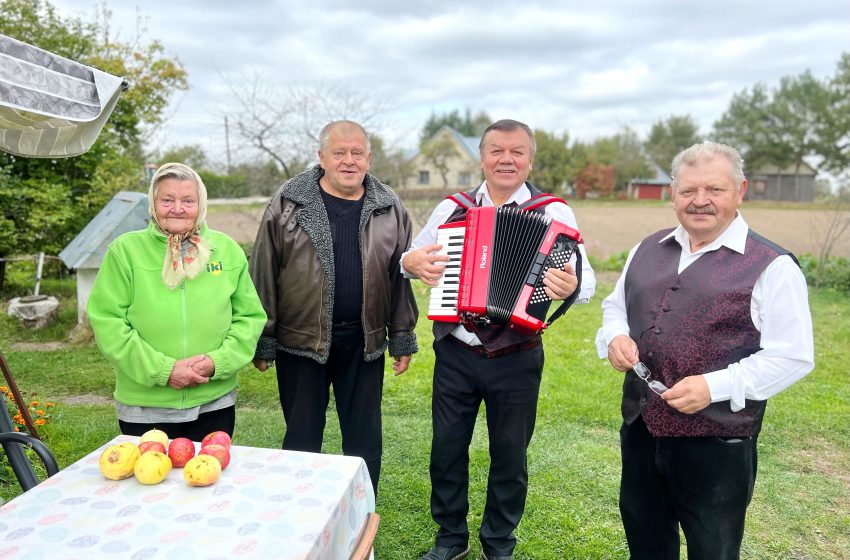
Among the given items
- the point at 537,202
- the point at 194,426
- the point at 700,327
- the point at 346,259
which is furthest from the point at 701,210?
the point at 194,426

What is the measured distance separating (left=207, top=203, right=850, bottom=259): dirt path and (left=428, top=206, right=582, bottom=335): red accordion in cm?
894

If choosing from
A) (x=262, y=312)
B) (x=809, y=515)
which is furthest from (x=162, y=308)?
(x=809, y=515)

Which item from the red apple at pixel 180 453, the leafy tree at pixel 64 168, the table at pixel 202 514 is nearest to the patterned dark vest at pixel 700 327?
the table at pixel 202 514

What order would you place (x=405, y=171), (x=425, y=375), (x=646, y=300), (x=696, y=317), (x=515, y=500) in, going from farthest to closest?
(x=405, y=171) < (x=425, y=375) < (x=515, y=500) < (x=646, y=300) < (x=696, y=317)

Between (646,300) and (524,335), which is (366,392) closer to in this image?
(524,335)

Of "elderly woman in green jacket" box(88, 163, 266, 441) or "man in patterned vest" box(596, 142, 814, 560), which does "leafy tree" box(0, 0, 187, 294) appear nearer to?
"elderly woman in green jacket" box(88, 163, 266, 441)

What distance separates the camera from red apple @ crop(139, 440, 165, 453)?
197 centimetres

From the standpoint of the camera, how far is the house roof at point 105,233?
667 centimetres

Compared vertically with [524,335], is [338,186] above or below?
above

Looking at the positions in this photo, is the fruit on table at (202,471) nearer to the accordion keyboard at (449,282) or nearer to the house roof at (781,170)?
the accordion keyboard at (449,282)

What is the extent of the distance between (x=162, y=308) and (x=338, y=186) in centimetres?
100

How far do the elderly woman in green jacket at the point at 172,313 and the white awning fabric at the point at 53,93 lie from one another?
342 mm

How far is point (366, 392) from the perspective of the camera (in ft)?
10.5

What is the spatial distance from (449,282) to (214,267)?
1027mm
